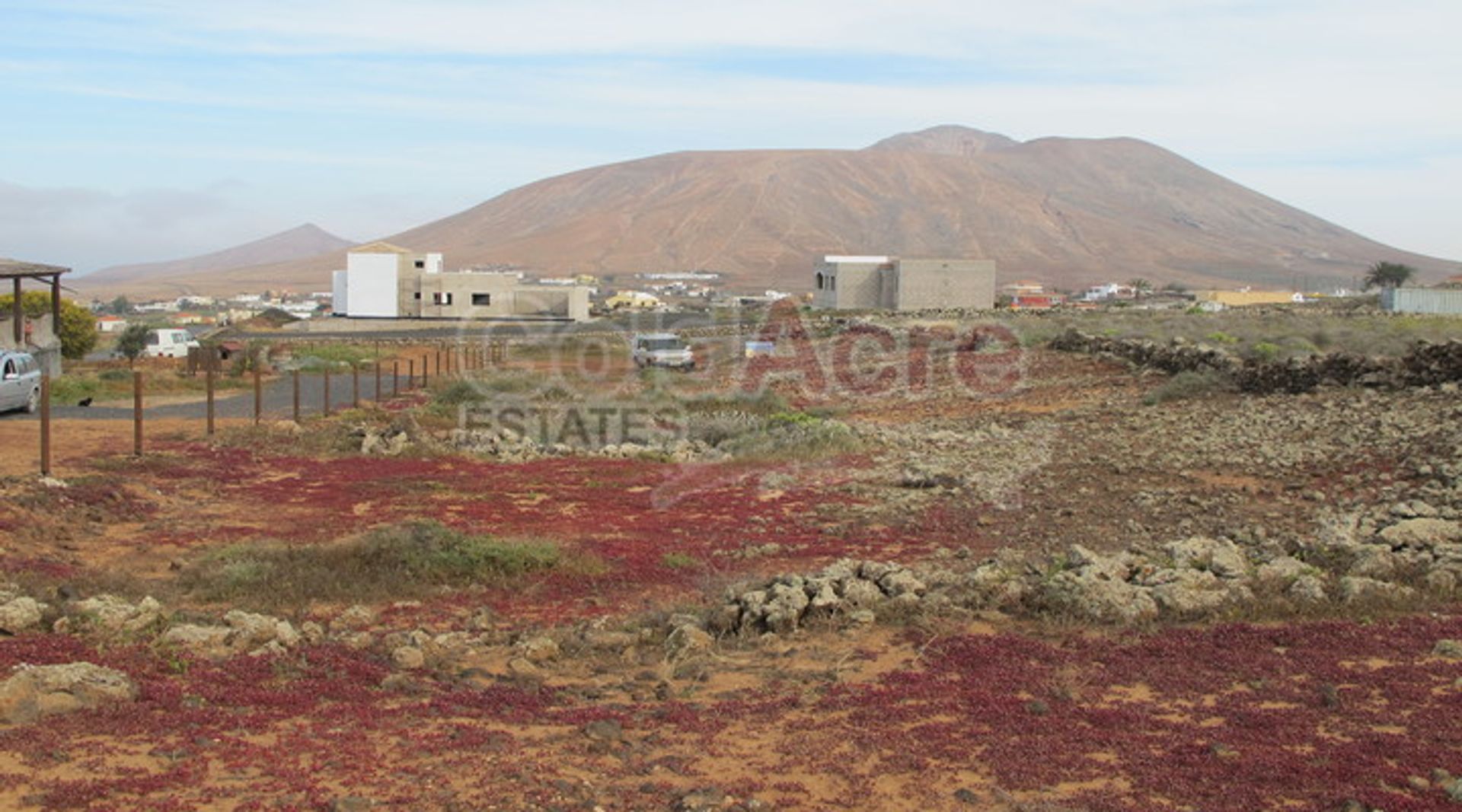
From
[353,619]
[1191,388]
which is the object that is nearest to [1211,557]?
[353,619]

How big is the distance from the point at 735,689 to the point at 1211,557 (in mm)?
4438

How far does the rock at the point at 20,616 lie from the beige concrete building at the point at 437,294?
7590cm

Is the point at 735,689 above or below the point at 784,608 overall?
below

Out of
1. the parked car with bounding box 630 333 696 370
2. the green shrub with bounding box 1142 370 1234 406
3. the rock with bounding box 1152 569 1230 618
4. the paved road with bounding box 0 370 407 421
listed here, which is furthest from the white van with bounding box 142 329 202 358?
the rock with bounding box 1152 569 1230 618

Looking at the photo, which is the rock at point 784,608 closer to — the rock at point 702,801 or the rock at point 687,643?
the rock at point 687,643

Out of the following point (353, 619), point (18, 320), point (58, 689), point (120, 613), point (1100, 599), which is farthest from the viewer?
point (18, 320)

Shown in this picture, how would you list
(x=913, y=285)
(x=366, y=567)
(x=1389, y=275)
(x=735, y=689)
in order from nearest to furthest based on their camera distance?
1. (x=735, y=689)
2. (x=366, y=567)
3. (x=913, y=285)
4. (x=1389, y=275)

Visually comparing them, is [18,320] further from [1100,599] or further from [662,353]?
[1100,599]

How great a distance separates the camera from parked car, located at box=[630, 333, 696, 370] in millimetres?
42406


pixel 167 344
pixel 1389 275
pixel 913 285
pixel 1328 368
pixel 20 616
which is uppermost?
pixel 1389 275

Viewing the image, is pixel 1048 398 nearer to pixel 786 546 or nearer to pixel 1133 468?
pixel 1133 468

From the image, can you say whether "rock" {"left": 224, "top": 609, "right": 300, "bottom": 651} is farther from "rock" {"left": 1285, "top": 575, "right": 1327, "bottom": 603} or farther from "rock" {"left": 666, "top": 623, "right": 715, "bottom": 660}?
"rock" {"left": 1285, "top": 575, "right": 1327, "bottom": 603}

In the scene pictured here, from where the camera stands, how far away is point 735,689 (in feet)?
24.9

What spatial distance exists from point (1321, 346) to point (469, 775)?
3153 centimetres
